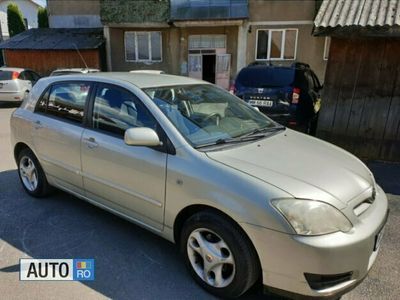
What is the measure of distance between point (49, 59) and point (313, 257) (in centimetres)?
2062

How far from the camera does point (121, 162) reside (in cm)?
298

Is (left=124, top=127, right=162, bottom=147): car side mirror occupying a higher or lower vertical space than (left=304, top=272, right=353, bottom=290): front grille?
higher

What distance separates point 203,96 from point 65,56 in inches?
711

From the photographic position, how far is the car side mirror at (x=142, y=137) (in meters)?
2.60

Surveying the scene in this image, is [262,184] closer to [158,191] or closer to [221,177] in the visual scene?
[221,177]

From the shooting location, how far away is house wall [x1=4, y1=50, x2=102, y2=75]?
18555mm

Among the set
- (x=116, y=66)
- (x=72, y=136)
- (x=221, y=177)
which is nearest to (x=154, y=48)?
(x=116, y=66)

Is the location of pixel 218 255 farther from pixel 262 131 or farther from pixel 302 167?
pixel 262 131

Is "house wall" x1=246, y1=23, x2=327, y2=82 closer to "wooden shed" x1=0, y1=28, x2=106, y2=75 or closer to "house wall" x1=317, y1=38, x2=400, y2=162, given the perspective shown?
"wooden shed" x1=0, y1=28, x2=106, y2=75

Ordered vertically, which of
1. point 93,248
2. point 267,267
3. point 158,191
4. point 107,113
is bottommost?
point 93,248

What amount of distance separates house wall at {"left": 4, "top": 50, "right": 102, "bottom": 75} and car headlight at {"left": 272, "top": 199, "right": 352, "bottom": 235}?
18.4m

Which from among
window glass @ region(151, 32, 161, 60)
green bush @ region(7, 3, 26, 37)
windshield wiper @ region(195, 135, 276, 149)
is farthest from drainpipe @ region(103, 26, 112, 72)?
windshield wiper @ region(195, 135, 276, 149)

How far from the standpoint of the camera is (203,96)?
11.3 ft

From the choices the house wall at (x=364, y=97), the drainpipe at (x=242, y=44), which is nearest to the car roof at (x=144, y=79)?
the house wall at (x=364, y=97)
